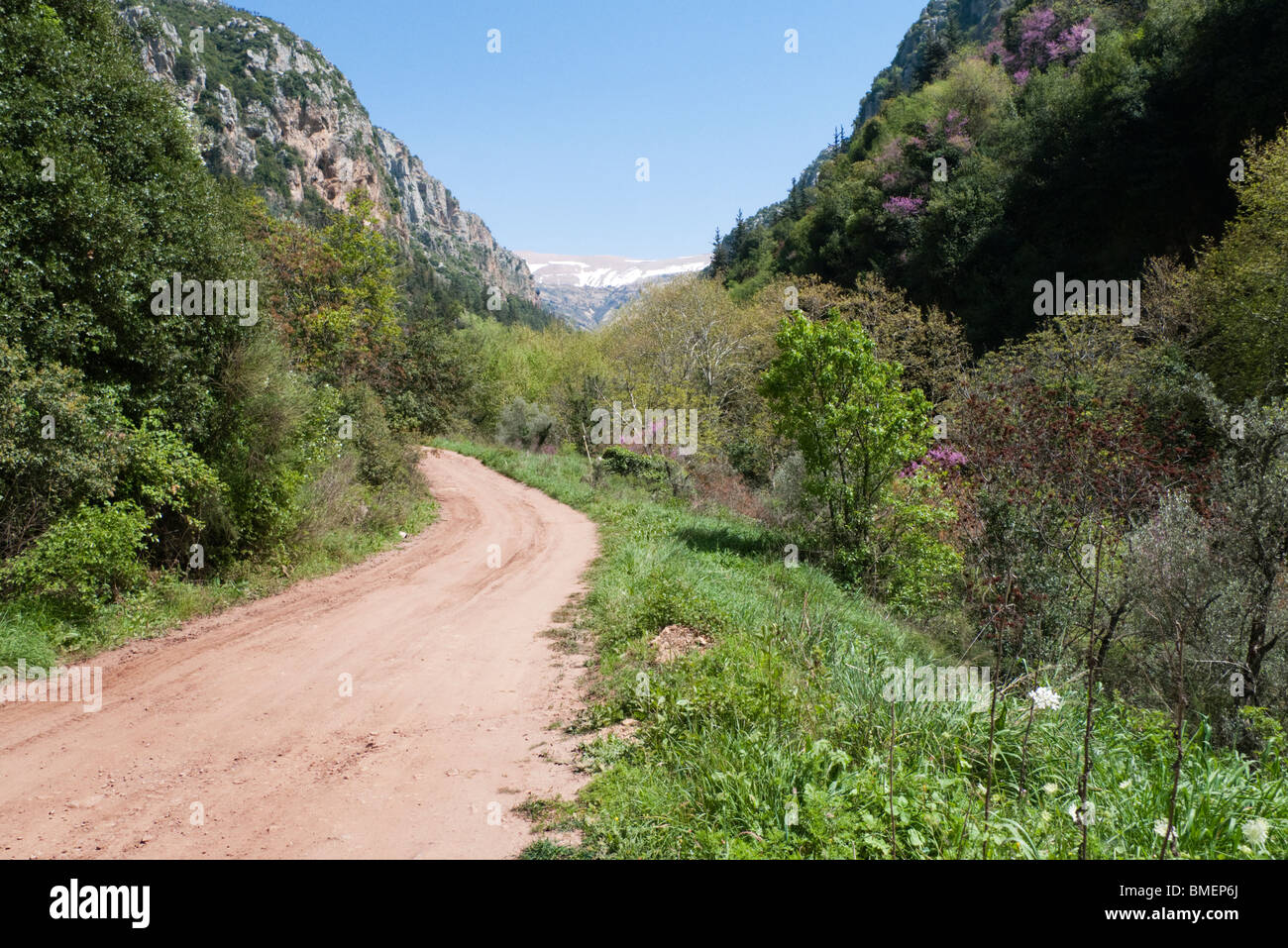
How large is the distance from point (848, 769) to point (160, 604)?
8.85 metres

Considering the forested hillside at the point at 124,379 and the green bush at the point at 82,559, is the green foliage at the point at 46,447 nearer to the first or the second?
the forested hillside at the point at 124,379

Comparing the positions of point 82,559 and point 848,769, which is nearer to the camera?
point 848,769

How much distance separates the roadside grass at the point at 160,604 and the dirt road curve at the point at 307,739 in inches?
12.5

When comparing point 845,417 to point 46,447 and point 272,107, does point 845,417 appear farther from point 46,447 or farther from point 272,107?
point 272,107

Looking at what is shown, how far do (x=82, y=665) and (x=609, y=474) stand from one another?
18.0 m

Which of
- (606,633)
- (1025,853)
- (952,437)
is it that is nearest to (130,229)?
(606,633)

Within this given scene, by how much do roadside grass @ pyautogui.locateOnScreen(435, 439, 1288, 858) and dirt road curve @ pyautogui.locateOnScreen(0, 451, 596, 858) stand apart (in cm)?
69

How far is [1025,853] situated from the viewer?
10.3 feet

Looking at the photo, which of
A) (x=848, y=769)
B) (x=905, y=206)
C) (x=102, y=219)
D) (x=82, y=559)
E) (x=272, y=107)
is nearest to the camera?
(x=848, y=769)

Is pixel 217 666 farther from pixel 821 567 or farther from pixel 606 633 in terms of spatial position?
pixel 821 567

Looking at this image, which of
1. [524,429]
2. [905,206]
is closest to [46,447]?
[524,429]

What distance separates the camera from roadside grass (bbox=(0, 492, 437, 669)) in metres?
6.82

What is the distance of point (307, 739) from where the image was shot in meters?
5.50

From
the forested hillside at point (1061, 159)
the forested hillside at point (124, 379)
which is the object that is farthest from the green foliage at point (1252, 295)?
the forested hillside at point (124, 379)
